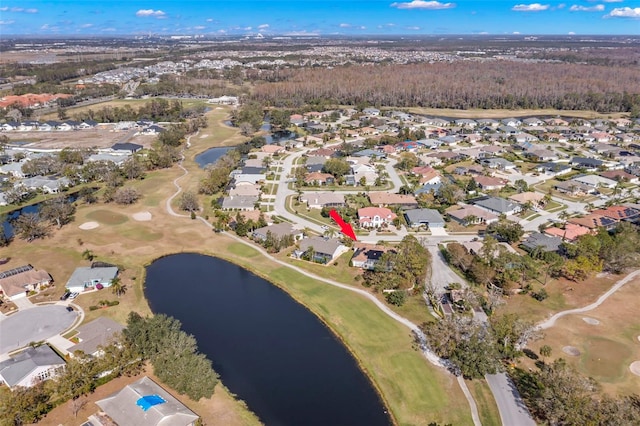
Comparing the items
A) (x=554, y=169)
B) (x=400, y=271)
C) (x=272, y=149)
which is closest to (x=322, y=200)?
(x=400, y=271)

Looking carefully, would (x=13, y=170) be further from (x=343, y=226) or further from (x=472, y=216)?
(x=472, y=216)

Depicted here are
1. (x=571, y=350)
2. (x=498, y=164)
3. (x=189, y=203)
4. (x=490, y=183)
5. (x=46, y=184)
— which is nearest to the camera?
(x=571, y=350)

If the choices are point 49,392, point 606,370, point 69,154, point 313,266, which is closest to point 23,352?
point 49,392

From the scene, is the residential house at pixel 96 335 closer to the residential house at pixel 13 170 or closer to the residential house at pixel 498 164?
the residential house at pixel 13 170

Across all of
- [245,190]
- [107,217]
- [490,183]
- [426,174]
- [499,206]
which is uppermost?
[426,174]

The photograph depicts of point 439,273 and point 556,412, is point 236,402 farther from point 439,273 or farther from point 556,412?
point 439,273

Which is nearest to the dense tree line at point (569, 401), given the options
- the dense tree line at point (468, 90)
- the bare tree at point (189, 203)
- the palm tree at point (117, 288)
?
the palm tree at point (117, 288)
